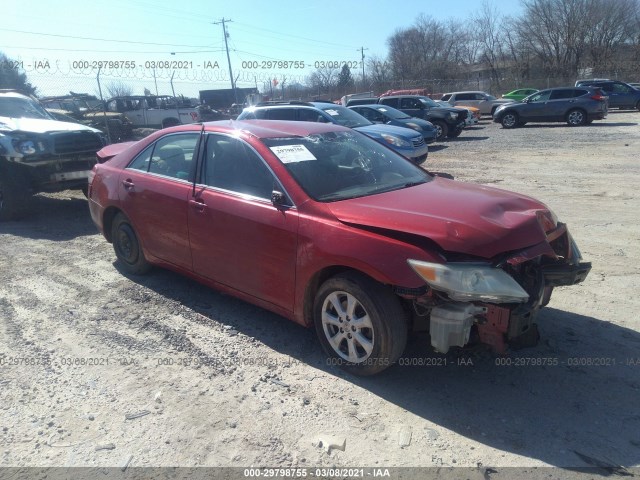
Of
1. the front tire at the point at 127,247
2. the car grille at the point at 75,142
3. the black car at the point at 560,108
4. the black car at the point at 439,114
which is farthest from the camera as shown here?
the black car at the point at 560,108

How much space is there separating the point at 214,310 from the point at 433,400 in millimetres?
2167

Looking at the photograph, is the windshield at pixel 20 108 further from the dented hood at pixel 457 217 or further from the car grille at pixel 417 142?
the dented hood at pixel 457 217

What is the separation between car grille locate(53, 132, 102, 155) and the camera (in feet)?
27.1

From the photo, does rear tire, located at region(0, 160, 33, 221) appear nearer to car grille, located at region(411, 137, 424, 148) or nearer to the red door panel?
the red door panel

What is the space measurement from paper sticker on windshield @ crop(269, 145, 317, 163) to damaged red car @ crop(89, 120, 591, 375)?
0.02 m

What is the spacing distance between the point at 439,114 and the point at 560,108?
240 inches

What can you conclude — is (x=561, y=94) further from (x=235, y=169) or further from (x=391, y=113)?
(x=235, y=169)

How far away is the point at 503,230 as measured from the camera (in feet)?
10.4

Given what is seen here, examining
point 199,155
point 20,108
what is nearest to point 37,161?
A: point 20,108

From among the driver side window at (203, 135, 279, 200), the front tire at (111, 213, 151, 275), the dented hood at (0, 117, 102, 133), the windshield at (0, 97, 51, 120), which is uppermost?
the windshield at (0, 97, 51, 120)

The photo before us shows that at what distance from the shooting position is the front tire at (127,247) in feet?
17.3

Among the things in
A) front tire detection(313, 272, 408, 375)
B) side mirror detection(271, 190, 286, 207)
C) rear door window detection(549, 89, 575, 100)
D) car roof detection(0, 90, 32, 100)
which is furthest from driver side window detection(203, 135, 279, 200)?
rear door window detection(549, 89, 575, 100)

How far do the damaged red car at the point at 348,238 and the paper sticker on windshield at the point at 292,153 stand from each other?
0.05 feet

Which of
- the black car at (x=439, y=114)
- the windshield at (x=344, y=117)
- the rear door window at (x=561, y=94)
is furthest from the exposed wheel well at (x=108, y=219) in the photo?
the rear door window at (x=561, y=94)
